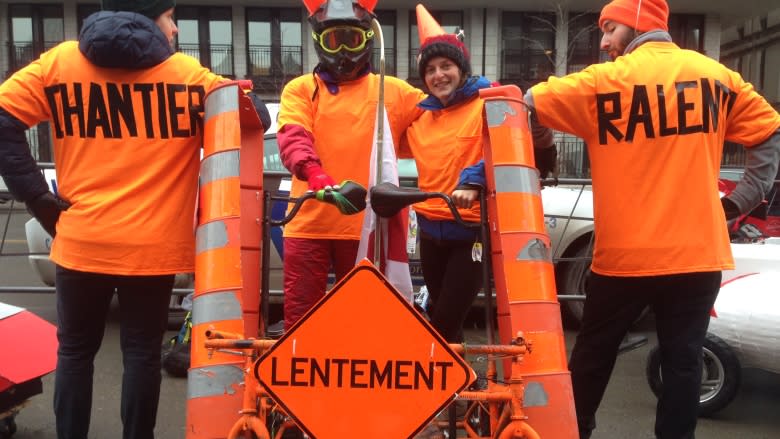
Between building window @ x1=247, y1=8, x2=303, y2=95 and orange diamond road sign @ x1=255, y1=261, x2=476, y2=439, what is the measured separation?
25.2 metres

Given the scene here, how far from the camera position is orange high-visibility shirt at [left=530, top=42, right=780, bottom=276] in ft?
10.0

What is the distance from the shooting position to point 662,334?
10.6 feet

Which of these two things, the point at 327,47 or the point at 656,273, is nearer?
the point at 656,273

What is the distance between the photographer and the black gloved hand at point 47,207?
2934mm

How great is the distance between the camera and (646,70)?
307cm

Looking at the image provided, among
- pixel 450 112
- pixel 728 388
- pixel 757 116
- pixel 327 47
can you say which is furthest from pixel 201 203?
pixel 728 388

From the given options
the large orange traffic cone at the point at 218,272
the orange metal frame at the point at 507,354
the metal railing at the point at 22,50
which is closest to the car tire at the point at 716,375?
the orange metal frame at the point at 507,354

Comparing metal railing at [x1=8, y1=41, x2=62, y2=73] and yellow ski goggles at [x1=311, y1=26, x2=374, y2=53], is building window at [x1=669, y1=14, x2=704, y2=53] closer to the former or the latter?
metal railing at [x1=8, y1=41, x2=62, y2=73]

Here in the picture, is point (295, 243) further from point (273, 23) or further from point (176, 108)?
point (273, 23)

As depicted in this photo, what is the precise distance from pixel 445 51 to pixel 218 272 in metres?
1.59

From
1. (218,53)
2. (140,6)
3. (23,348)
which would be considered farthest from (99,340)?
(218,53)

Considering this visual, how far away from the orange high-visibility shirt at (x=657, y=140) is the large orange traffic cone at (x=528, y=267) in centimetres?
40

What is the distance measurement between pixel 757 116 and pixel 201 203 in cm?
240

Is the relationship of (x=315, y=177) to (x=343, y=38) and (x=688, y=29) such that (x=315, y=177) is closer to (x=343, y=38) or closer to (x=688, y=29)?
(x=343, y=38)
